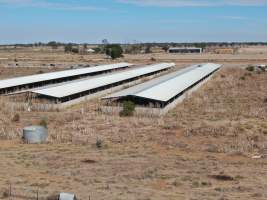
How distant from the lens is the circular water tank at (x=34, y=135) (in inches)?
1017

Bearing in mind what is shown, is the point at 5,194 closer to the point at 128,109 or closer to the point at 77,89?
the point at 128,109

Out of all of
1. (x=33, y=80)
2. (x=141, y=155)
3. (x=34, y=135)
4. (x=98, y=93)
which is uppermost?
(x=33, y=80)

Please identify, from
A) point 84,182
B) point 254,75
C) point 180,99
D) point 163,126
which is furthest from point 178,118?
point 254,75

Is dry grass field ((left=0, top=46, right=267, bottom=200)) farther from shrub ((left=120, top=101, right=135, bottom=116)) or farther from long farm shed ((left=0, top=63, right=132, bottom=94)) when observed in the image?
long farm shed ((left=0, top=63, right=132, bottom=94))

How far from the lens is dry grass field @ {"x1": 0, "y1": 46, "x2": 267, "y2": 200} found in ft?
57.1

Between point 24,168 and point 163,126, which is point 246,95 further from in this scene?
point 24,168

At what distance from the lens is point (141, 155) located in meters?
23.1

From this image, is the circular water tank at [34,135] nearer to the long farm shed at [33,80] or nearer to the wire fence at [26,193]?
the wire fence at [26,193]

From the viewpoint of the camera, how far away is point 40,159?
22062 mm

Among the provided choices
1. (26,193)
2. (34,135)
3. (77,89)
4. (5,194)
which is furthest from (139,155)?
(77,89)

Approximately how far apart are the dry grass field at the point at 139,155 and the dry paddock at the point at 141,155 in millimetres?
36

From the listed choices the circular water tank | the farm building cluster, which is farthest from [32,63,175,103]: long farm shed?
the circular water tank

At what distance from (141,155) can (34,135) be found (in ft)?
20.3

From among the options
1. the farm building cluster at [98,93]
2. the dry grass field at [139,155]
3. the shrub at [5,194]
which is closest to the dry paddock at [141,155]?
the dry grass field at [139,155]
